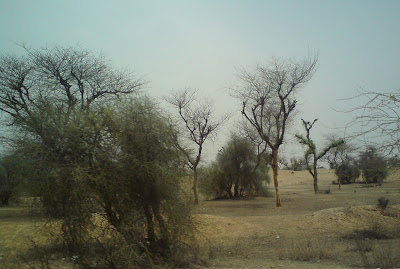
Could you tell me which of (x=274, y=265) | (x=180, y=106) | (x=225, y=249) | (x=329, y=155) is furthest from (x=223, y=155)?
(x=274, y=265)

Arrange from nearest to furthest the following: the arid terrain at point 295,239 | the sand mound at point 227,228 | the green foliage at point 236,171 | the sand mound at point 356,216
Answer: the arid terrain at point 295,239 → the sand mound at point 227,228 → the sand mound at point 356,216 → the green foliage at point 236,171

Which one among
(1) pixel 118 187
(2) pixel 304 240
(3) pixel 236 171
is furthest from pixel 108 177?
(3) pixel 236 171

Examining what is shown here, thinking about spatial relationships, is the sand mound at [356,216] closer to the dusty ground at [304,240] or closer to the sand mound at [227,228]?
the dusty ground at [304,240]

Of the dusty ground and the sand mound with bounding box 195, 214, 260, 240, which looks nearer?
the dusty ground

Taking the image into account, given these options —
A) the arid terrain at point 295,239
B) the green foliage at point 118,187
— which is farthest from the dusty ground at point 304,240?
the green foliage at point 118,187

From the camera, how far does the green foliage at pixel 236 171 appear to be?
126 ft

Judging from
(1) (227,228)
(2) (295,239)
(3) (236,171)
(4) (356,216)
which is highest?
(3) (236,171)

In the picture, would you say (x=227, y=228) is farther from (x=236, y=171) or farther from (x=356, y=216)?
(x=236, y=171)

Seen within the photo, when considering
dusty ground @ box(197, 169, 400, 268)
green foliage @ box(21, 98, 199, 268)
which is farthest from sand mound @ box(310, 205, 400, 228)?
green foliage @ box(21, 98, 199, 268)

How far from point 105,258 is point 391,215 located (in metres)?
13.4

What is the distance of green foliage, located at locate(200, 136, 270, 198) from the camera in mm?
38344

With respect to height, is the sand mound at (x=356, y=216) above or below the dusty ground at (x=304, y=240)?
above

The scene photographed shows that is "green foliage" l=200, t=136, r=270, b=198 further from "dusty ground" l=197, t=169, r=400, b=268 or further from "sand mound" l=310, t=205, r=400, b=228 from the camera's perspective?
"sand mound" l=310, t=205, r=400, b=228

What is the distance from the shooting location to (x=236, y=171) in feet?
126
